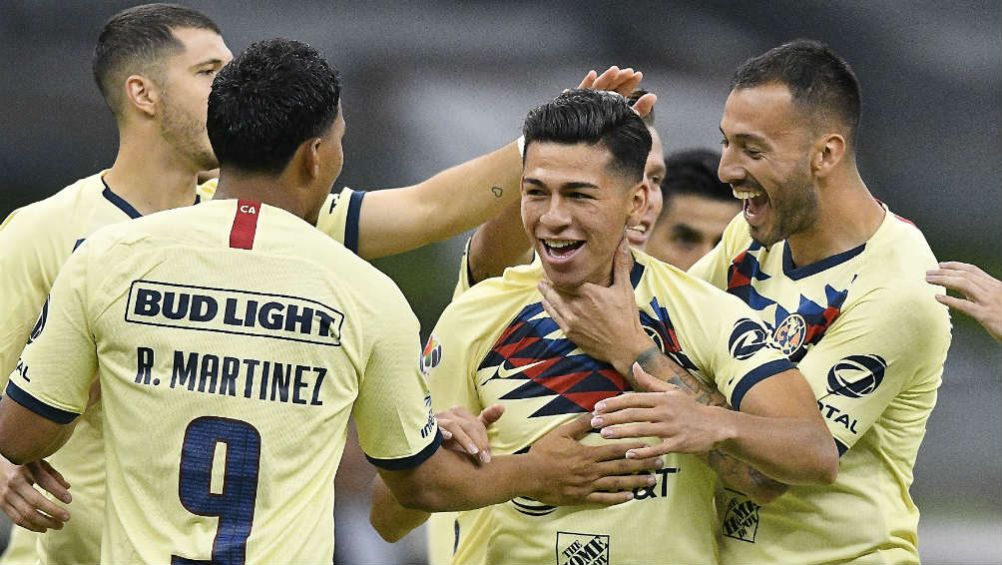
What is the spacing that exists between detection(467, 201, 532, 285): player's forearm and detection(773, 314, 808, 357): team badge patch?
952mm

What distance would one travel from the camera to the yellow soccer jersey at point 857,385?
3717mm

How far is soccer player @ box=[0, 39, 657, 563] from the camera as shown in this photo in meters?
2.97

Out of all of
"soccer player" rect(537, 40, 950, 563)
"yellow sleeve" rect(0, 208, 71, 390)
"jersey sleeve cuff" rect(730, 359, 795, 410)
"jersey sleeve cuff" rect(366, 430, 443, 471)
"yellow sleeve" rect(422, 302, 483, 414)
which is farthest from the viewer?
"yellow sleeve" rect(0, 208, 71, 390)

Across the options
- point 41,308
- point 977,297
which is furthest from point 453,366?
point 977,297

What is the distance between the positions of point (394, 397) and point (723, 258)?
59.2 inches

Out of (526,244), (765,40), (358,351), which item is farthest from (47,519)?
(765,40)

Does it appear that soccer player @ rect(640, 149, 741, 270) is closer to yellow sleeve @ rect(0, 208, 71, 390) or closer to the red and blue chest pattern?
the red and blue chest pattern

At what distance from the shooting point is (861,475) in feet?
12.6

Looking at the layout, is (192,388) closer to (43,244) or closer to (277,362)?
(277,362)

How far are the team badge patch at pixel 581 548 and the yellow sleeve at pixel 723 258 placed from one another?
41.8 inches

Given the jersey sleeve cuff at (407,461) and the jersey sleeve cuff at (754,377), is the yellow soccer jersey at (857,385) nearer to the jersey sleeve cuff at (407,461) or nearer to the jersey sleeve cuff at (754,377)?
the jersey sleeve cuff at (754,377)

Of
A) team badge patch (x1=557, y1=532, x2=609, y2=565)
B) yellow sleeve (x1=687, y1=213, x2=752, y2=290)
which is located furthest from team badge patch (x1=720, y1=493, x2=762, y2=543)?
yellow sleeve (x1=687, y1=213, x2=752, y2=290)

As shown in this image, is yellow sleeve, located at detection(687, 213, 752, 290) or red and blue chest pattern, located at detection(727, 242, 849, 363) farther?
yellow sleeve, located at detection(687, 213, 752, 290)

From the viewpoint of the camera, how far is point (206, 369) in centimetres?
297
